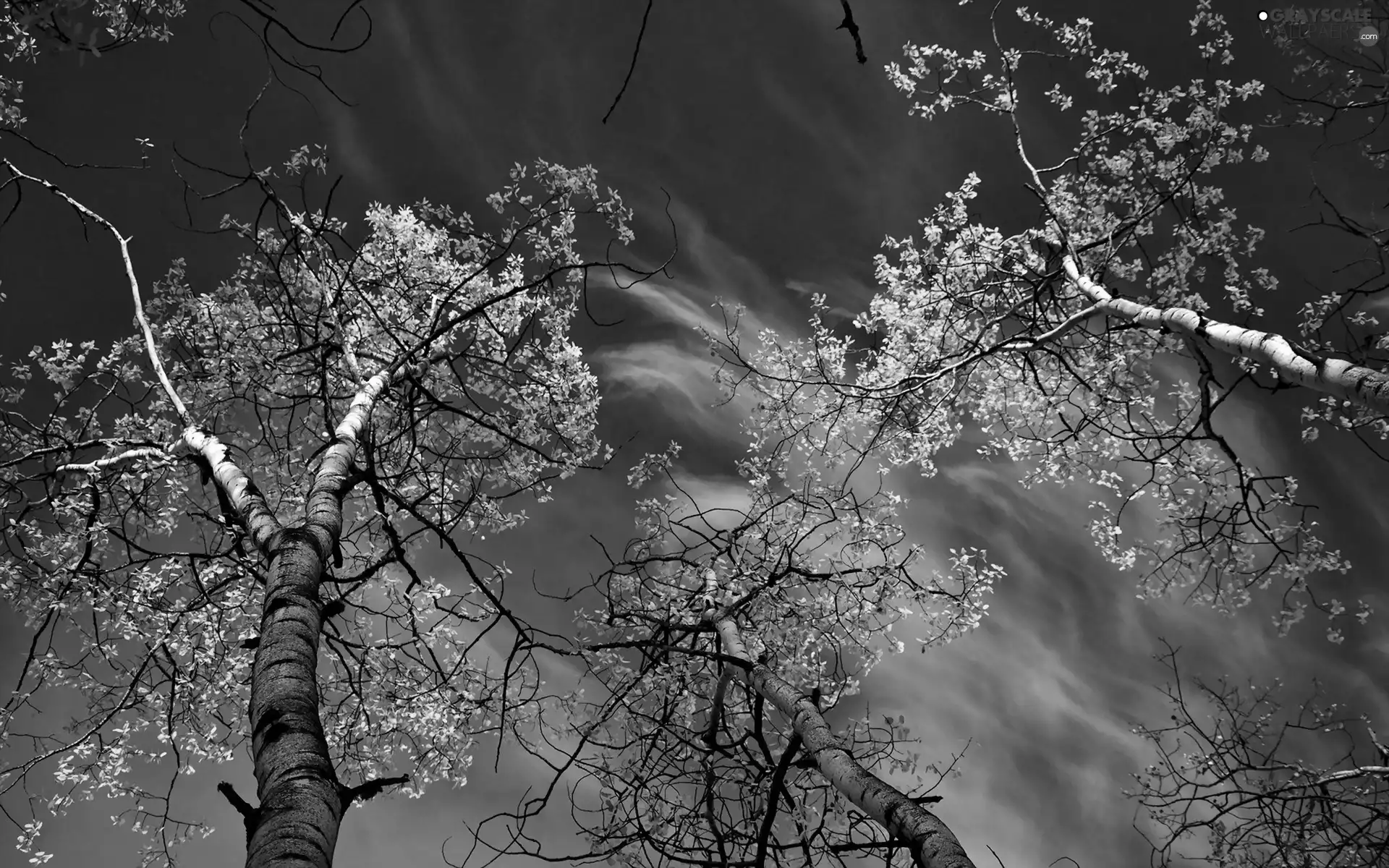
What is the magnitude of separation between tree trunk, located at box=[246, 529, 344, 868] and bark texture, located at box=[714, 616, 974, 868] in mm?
2231

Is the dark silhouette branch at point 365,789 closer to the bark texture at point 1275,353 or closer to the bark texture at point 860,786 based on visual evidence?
the bark texture at point 860,786

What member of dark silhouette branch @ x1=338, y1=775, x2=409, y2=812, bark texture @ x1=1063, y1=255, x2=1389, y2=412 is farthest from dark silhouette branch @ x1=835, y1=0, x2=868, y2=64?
bark texture @ x1=1063, y1=255, x2=1389, y2=412

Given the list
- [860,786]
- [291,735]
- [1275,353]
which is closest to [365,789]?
[291,735]

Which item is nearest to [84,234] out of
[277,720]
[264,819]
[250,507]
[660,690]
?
[250,507]

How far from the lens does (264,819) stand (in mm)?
2275

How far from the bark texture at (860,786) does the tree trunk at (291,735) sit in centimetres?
223

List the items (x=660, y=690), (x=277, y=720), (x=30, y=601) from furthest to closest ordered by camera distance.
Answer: (x=30, y=601) → (x=660, y=690) → (x=277, y=720)

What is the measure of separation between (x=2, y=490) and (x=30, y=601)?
A: 199cm

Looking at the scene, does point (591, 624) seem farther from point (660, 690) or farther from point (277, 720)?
point (277, 720)

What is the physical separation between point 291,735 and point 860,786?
2.58 meters

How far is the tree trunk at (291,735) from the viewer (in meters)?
2.21

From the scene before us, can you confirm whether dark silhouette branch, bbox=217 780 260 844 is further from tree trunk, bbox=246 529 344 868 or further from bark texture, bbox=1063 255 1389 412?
bark texture, bbox=1063 255 1389 412

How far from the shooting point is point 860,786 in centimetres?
358

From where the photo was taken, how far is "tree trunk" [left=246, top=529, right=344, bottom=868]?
2.21 metres
